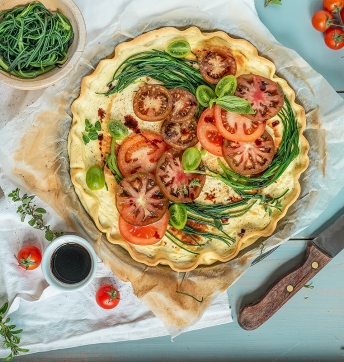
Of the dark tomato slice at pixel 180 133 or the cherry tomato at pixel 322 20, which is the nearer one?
the dark tomato slice at pixel 180 133

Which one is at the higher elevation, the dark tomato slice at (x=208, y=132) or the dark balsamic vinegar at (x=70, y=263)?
the dark tomato slice at (x=208, y=132)

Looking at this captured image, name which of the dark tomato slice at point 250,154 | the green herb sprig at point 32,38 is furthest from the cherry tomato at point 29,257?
the dark tomato slice at point 250,154

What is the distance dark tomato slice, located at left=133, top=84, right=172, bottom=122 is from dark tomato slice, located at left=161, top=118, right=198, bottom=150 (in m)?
0.08

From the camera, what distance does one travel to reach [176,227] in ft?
10.8

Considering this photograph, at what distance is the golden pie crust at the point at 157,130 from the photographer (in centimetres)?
332

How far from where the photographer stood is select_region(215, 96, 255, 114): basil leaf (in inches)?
119

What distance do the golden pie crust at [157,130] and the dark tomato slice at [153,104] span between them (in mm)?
136

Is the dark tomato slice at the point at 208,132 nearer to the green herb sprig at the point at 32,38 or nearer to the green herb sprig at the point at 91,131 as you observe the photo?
the green herb sprig at the point at 91,131

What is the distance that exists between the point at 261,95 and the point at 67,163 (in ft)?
4.71

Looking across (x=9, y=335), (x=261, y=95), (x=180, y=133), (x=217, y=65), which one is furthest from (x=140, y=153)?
(x=9, y=335)

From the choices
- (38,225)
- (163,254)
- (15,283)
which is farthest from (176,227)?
(15,283)

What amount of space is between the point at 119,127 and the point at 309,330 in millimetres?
2211

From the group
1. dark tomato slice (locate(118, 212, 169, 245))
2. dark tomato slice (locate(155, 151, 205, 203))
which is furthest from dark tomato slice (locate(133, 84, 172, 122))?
dark tomato slice (locate(118, 212, 169, 245))

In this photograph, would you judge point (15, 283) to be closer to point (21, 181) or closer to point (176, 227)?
point (21, 181)
